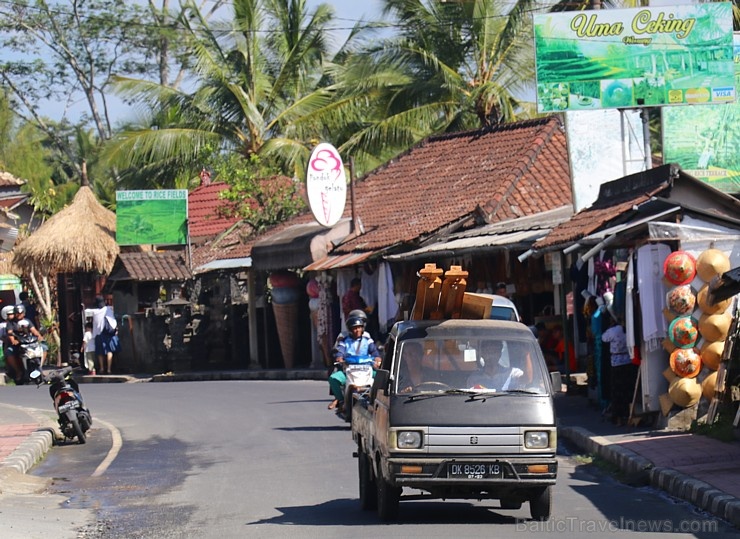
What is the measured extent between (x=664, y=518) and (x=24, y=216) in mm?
40386

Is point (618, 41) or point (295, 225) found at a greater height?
point (618, 41)

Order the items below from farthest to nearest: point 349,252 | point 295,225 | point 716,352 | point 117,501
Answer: point 295,225, point 349,252, point 716,352, point 117,501

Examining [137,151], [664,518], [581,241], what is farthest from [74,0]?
[664,518]

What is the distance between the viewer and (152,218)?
34.1 m

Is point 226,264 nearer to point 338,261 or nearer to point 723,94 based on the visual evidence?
point 338,261

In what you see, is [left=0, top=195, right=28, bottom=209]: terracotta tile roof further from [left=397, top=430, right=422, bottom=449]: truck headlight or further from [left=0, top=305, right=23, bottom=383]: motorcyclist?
[left=397, top=430, right=422, bottom=449]: truck headlight

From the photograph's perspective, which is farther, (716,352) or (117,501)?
(716,352)

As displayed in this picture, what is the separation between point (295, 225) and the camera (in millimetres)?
34000

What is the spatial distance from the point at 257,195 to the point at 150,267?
4.30m

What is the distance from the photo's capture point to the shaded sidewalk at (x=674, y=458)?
33.1 feet

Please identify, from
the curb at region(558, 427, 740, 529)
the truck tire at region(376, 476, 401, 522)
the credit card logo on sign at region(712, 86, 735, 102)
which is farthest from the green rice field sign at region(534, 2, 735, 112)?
the truck tire at region(376, 476, 401, 522)

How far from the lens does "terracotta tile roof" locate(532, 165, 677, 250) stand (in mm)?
17016

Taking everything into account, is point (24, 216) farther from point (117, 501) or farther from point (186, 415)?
point (117, 501)

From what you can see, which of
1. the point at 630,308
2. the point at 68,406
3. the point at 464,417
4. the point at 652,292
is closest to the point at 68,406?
the point at 68,406
